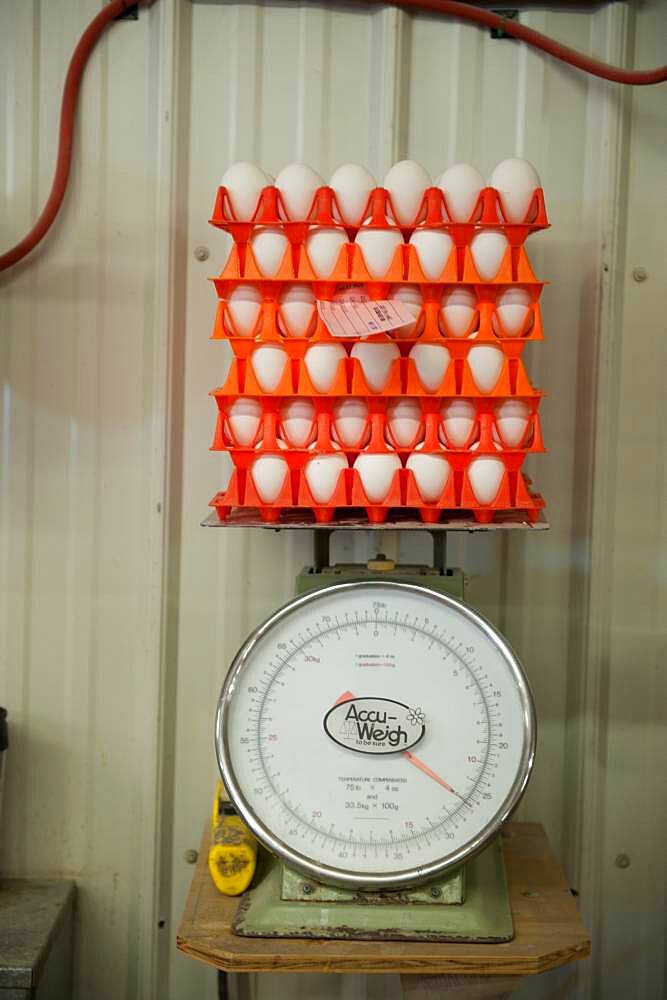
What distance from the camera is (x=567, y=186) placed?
Result: 1622 millimetres

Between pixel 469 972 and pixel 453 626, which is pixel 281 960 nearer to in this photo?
pixel 469 972

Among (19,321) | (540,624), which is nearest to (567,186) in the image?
(540,624)

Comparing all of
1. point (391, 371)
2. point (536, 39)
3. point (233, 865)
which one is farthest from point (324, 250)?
point (233, 865)

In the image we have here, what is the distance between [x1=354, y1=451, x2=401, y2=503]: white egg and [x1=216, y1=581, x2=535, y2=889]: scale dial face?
0.11m

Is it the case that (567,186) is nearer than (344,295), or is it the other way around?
(344,295)

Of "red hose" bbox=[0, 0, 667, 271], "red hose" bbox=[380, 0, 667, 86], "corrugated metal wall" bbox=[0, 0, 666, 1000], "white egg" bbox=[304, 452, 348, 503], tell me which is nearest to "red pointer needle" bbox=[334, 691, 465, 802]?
"white egg" bbox=[304, 452, 348, 503]

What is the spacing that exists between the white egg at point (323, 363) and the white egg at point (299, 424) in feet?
0.11

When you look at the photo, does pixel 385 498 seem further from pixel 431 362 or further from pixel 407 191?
pixel 407 191

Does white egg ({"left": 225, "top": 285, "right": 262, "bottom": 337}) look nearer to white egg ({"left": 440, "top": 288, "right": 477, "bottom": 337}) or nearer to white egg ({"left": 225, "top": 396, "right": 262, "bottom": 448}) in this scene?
white egg ({"left": 225, "top": 396, "right": 262, "bottom": 448})

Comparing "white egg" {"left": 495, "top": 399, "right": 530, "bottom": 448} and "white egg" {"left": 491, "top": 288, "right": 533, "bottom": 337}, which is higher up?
"white egg" {"left": 491, "top": 288, "right": 533, "bottom": 337}

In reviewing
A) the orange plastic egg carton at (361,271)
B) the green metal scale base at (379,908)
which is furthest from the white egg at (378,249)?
the green metal scale base at (379,908)

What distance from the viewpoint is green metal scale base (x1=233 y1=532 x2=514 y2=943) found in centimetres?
120

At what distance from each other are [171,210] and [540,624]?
88 cm

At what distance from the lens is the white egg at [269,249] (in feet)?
4.08
